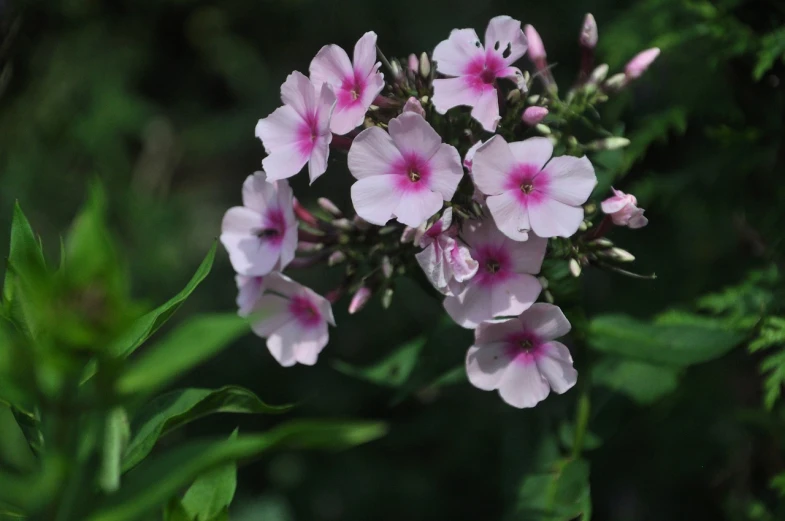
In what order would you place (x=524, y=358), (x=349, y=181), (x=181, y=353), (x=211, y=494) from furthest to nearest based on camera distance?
(x=349, y=181) → (x=524, y=358) → (x=211, y=494) → (x=181, y=353)

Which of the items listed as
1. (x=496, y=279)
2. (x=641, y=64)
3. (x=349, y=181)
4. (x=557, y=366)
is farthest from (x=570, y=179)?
(x=349, y=181)

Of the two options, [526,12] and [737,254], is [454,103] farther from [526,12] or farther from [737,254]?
[526,12]

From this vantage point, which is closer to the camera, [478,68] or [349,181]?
[478,68]

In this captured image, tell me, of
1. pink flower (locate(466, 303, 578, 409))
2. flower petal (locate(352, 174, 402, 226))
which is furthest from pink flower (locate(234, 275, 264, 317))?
pink flower (locate(466, 303, 578, 409))

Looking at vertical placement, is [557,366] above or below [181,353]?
below

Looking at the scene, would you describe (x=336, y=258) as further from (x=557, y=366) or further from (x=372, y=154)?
(x=557, y=366)

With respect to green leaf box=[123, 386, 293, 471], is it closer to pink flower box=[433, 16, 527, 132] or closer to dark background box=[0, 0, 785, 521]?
dark background box=[0, 0, 785, 521]

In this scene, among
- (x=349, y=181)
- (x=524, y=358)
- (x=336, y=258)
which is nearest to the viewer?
(x=524, y=358)
